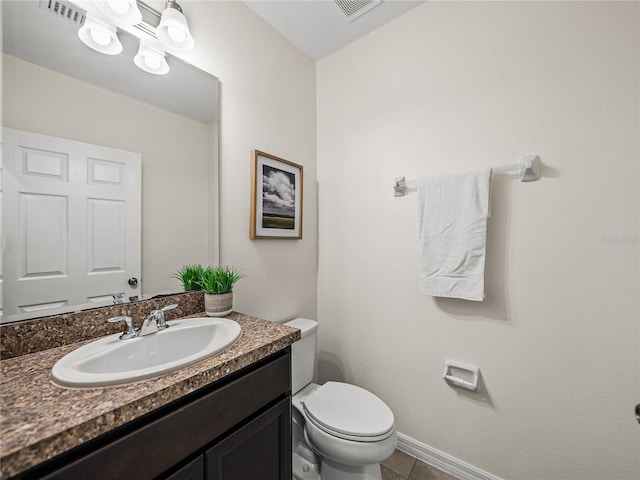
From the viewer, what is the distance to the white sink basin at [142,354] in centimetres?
64

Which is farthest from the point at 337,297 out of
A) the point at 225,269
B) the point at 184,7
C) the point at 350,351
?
the point at 184,7

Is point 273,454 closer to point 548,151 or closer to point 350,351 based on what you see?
point 350,351

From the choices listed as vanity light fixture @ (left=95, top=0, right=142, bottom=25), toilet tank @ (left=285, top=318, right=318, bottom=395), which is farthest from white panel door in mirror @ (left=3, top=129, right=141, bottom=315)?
toilet tank @ (left=285, top=318, right=318, bottom=395)

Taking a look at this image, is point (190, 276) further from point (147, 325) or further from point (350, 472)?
point (350, 472)

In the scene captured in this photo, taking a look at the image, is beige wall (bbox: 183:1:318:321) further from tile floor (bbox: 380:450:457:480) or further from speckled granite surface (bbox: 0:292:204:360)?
tile floor (bbox: 380:450:457:480)

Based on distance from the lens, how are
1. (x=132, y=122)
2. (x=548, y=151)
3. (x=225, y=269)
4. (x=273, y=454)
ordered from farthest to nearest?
(x=225, y=269), (x=548, y=151), (x=132, y=122), (x=273, y=454)

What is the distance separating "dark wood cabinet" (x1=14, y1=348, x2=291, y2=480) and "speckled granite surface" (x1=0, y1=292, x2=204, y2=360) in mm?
504

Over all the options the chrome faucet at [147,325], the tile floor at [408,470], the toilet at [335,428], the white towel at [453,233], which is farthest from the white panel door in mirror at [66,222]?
the tile floor at [408,470]

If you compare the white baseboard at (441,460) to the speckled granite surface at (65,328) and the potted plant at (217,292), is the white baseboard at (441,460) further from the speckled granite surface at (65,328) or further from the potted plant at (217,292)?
the speckled granite surface at (65,328)

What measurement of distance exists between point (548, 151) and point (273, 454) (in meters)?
1.63

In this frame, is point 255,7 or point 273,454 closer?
point 273,454

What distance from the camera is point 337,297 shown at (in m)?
1.83

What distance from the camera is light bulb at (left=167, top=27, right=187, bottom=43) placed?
1.09 meters

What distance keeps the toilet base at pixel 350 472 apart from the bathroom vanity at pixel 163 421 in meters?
0.34
